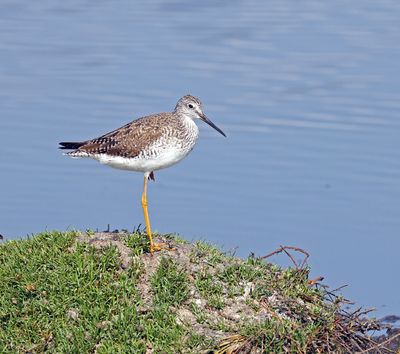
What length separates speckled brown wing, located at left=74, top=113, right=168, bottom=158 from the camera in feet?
36.8

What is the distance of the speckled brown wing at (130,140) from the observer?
1120 centimetres

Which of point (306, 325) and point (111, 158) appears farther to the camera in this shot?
point (111, 158)

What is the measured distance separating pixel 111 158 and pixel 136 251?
3.89 feet

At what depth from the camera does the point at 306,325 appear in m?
10.0

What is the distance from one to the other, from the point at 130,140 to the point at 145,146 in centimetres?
17

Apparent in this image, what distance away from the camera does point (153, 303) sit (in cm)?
1009

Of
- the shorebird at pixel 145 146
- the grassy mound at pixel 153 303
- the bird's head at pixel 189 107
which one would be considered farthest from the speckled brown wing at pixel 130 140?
the grassy mound at pixel 153 303

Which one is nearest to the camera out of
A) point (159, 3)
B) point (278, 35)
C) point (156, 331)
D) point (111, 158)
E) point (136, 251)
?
point (156, 331)

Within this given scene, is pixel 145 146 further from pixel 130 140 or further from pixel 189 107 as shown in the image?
pixel 189 107

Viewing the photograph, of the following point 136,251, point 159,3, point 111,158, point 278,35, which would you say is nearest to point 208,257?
point 136,251

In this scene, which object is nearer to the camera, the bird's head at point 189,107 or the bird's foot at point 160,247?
the bird's foot at point 160,247

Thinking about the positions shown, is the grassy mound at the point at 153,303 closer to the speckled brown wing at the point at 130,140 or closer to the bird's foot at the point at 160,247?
the bird's foot at the point at 160,247

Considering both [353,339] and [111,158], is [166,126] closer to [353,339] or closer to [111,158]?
[111,158]

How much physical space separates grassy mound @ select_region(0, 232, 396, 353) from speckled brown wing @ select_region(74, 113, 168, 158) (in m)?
0.89
